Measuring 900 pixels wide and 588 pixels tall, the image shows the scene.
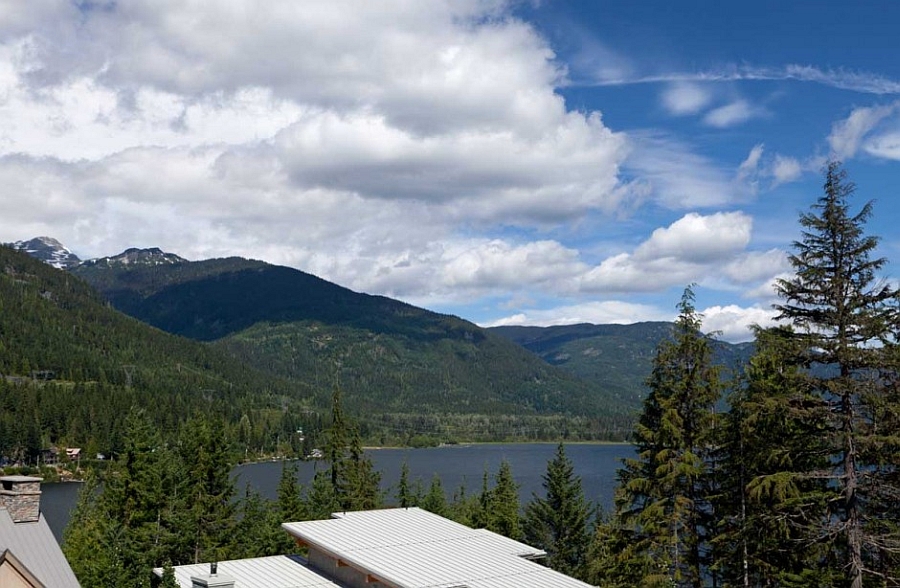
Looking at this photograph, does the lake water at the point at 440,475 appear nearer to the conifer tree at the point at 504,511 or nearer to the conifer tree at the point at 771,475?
the conifer tree at the point at 504,511

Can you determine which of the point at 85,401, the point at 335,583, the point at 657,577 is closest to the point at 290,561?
the point at 335,583

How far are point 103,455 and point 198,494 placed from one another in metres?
115

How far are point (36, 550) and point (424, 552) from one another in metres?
12.4

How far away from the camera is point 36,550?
21.5 m

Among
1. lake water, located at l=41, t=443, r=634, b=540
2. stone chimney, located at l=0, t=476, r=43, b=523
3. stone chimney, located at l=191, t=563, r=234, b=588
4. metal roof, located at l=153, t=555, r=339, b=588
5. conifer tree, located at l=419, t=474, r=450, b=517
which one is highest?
stone chimney, located at l=0, t=476, r=43, b=523

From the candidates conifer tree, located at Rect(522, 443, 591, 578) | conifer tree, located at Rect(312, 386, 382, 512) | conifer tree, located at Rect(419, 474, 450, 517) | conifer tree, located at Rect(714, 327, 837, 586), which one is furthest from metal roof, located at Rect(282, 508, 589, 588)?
conifer tree, located at Rect(419, 474, 450, 517)

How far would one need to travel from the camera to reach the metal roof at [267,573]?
25.2 m

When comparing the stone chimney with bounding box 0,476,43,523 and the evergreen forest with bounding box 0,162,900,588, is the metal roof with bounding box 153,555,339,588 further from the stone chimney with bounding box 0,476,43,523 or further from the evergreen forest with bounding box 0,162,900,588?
the stone chimney with bounding box 0,476,43,523

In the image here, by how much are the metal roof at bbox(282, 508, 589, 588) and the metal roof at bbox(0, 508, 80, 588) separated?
27.7ft

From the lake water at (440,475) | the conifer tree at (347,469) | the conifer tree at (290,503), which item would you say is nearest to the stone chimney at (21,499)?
the conifer tree at (290,503)

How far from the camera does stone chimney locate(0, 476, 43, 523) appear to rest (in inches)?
887

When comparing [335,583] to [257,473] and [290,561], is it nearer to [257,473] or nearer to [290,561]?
[290,561]

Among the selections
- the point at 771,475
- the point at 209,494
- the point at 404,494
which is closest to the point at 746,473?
the point at 771,475

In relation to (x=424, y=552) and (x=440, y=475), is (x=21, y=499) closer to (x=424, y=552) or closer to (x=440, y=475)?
(x=424, y=552)
